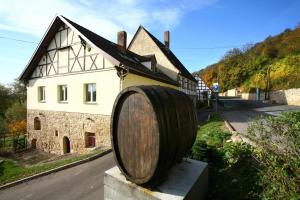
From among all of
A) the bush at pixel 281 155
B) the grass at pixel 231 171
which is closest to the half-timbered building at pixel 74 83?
the grass at pixel 231 171

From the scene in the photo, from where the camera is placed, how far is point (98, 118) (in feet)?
38.4

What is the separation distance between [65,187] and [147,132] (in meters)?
4.31

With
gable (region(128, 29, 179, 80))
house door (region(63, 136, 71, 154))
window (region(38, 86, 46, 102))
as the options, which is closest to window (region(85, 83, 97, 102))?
house door (region(63, 136, 71, 154))

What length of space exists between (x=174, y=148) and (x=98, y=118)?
9189mm

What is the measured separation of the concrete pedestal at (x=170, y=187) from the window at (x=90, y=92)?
904cm

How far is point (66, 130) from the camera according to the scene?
13.5m

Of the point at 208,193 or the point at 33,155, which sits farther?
the point at 33,155

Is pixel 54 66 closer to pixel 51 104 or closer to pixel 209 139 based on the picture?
pixel 51 104

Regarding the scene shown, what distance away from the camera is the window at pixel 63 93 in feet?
45.6

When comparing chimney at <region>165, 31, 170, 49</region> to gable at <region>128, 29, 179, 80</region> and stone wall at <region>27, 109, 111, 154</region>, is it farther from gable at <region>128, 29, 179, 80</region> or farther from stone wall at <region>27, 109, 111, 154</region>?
stone wall at <region>27, 109, 111, 154</region>

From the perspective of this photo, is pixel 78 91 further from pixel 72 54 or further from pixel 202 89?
pixel 202 89

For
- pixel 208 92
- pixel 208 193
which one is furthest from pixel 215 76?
pixel 208 193

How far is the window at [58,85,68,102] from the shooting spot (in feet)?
45.6

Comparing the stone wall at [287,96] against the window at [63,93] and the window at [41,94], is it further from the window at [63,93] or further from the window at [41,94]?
the window at [41,94]
